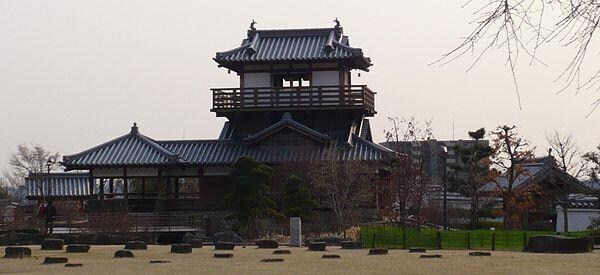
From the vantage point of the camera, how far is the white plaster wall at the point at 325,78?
47.1m

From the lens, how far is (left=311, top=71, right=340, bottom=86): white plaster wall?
47.1 meters

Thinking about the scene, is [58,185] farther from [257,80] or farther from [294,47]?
[294,47]

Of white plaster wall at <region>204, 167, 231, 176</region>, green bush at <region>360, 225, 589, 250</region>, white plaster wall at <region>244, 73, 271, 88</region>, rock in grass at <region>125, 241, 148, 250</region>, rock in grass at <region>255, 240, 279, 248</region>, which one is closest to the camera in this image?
green bush at <region>360, 225, 589, 250</region>

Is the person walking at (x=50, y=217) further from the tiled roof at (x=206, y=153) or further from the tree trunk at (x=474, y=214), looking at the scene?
the tree trunk at (x=474, y=214)

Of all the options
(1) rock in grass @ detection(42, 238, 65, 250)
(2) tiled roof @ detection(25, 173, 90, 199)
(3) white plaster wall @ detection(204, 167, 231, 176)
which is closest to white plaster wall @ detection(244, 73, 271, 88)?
(3) white plaster wall @ detection(204, 167, 231, 176)

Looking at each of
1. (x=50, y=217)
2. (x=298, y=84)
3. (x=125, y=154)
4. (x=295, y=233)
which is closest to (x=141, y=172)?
(x=125, y=154)

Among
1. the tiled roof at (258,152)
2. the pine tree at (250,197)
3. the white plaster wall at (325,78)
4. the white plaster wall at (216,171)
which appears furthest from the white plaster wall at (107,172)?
the white plaster wall at (325,78)

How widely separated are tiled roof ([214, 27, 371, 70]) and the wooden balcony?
1.56m

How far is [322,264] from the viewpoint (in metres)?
21.7

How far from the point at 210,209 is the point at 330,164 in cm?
683

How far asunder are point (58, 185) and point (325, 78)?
27080 mm

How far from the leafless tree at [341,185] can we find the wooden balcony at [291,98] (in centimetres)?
467

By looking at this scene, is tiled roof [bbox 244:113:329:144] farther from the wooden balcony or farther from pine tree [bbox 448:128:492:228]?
pine tree [bbox 448:128:492:228]

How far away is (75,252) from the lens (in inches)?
1083
